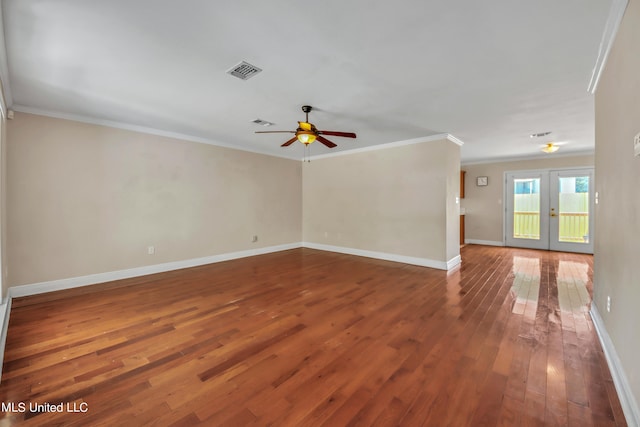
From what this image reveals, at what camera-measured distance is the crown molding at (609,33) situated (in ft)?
5.73

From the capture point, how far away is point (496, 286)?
3.99m

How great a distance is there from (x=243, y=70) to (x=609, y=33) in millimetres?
3026

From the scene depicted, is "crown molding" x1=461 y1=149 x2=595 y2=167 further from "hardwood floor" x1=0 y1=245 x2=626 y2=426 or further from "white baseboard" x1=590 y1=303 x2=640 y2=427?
"white baseboard" x1=590 y1=303 x2=640 y2=427

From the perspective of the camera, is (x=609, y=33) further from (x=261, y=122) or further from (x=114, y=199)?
(x=114, y=199)

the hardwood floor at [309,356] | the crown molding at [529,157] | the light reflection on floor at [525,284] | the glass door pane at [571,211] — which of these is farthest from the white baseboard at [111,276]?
the glass door pane at [571,211]

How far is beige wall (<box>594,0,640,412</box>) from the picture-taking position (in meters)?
1.60

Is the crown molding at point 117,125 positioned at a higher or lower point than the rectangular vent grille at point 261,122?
lower

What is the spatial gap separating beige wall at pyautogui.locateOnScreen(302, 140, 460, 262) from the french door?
324 cm

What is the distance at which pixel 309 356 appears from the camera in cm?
217

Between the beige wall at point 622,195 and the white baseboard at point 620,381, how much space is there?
0.05 m

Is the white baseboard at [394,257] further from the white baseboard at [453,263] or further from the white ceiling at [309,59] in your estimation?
the white ceiling at [309,59]

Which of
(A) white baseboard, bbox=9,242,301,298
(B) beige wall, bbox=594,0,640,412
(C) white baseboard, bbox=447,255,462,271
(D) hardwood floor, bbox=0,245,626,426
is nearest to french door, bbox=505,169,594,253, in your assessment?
(C) white baseboard, bbox=447,255,462,271

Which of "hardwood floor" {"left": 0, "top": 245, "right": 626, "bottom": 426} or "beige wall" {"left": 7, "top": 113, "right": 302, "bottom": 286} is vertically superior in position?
"beige wall" {"left": 7, "top": 113, "right": 302, "bottom": 286}

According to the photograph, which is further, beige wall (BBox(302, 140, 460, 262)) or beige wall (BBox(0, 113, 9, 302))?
beige wall (BBox(302, 140, 460, 262))
